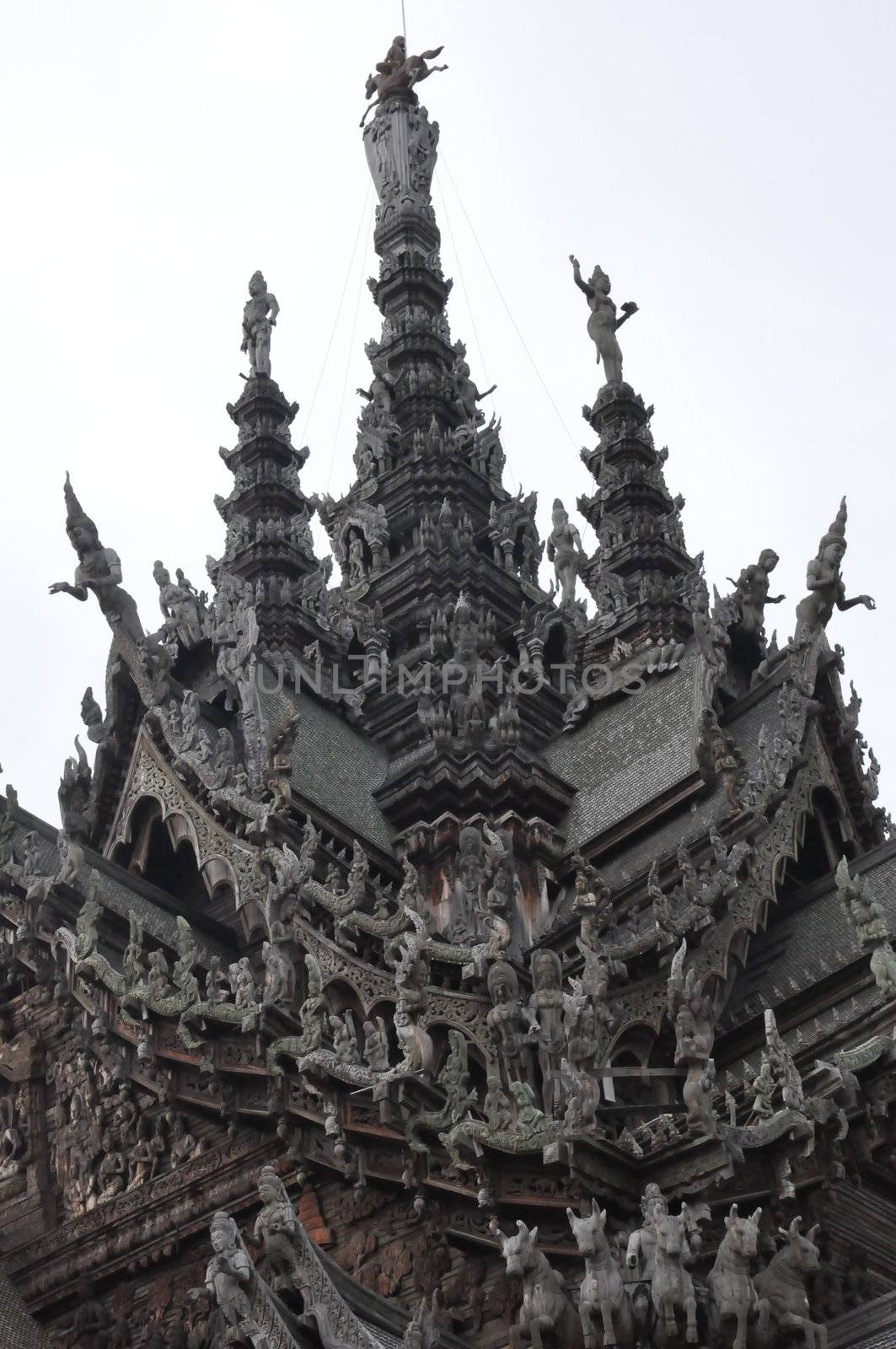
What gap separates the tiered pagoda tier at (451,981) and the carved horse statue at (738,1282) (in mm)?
29

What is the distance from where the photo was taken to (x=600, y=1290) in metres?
14.1

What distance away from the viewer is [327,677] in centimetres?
2605

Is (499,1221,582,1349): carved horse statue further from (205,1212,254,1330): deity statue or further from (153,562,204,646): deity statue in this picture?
(153,562,204,646): deity statue

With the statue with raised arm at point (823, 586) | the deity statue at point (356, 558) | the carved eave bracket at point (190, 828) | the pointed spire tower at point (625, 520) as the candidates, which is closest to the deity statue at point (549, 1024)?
the carved eave bracket at point (190, 828)

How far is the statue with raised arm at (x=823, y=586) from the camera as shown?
22312 millimetres

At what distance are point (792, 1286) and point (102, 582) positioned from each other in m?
12.1

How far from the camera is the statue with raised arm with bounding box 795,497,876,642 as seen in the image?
22.3 meters

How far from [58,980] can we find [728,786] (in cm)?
667

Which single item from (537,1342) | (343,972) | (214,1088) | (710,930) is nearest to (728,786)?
(710,930)

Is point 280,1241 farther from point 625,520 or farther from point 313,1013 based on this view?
point 625,520

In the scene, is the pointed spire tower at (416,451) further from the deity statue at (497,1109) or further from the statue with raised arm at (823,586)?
the deity statue at (497,1109)

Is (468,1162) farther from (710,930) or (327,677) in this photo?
(327,677)

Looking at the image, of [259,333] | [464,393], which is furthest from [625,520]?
[259,333]

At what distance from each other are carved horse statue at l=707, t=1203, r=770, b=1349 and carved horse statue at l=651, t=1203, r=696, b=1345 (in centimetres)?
20
